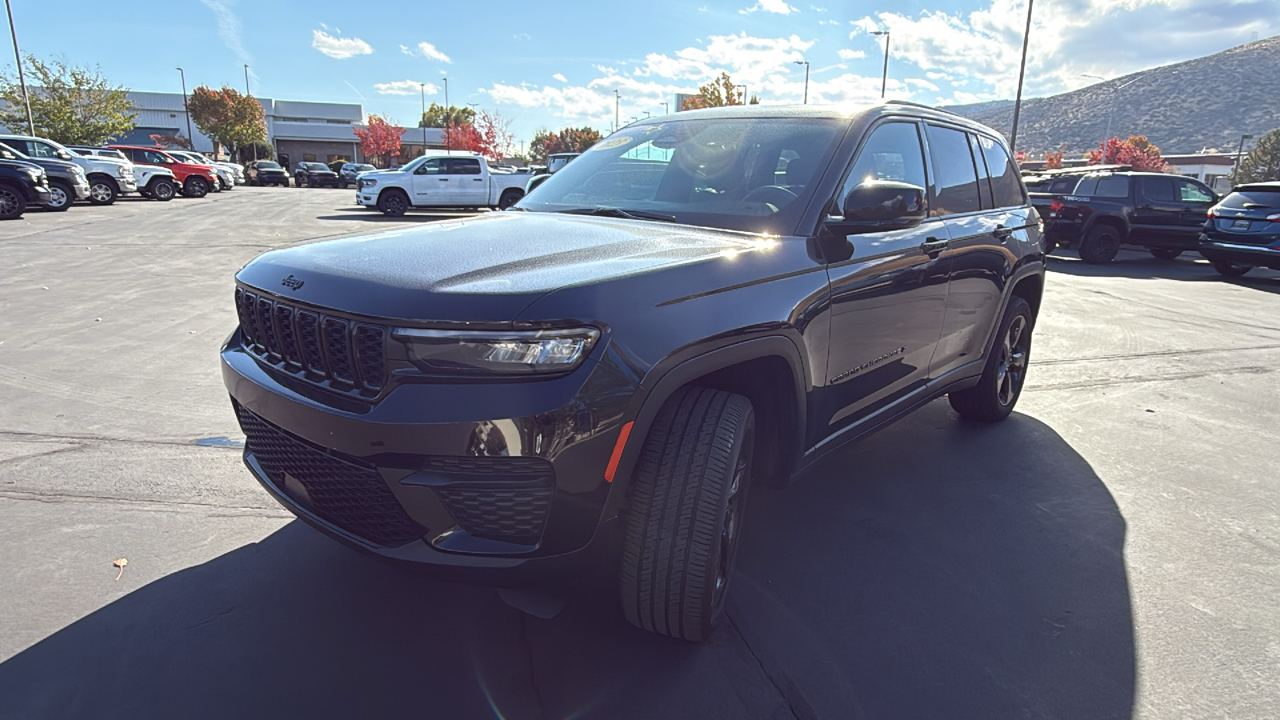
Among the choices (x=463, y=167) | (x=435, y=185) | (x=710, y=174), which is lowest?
(x=435, y=185)

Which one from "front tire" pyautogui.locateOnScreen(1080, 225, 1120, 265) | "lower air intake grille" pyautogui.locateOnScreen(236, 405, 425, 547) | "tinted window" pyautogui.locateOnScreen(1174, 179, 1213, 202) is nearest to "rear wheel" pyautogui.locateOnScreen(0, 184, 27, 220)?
"lower air intake grille" pyautogui.locateOnScreen(236, 405, 425, 547)

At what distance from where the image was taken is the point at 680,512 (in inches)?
83.6

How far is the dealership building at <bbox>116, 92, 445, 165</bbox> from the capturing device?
7531cm

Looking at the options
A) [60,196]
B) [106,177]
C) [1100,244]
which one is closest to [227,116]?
[106,177]

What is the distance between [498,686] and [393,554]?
21.9 inches

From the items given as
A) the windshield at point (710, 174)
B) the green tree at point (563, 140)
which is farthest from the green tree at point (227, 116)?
the windshield at point (710, 174)

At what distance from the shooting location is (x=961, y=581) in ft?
9.55

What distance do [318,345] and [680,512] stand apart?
112 cm

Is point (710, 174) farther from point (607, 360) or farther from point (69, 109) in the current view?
point (69, 109)

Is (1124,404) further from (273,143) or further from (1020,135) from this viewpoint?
(1020,135)

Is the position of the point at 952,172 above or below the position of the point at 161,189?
above

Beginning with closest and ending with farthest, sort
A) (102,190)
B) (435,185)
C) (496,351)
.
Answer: (496,351) < (435,185) < (102,190)

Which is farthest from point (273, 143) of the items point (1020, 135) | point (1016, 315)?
point (1020, 135)

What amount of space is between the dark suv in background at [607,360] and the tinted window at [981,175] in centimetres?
118
